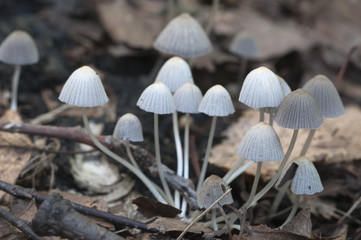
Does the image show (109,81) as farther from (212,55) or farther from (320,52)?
(320,52)

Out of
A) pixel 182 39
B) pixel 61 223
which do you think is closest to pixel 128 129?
pixel 61 223

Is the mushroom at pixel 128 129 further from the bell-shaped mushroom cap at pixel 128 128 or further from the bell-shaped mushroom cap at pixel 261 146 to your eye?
the bell-shaped mushroom cap at pixel 261 146

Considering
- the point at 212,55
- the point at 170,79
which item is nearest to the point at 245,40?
the point at 212,55

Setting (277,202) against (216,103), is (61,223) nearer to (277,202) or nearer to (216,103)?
(216,103)

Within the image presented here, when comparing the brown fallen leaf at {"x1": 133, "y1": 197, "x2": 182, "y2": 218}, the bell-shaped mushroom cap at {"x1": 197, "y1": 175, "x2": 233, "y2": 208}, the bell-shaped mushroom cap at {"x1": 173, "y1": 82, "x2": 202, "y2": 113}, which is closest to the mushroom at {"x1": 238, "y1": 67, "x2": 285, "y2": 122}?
the bell-shaped mushroom cap at {"x1": 173, "y1": 82, "x2": 202, "y2": 113}

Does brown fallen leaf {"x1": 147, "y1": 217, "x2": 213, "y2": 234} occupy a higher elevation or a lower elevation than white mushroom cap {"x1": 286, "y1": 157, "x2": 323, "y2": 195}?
lower

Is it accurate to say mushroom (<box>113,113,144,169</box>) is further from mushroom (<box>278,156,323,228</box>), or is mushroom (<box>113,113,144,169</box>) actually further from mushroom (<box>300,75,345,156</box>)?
mushroom (<box>300,75,345,156</box>)

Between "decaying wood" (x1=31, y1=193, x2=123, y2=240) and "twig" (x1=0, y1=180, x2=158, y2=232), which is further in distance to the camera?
"twig" (x1=0, y1=180, x2=158, y2=232)

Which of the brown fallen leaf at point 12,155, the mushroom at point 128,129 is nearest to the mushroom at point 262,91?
the mushroom at point 128,129
